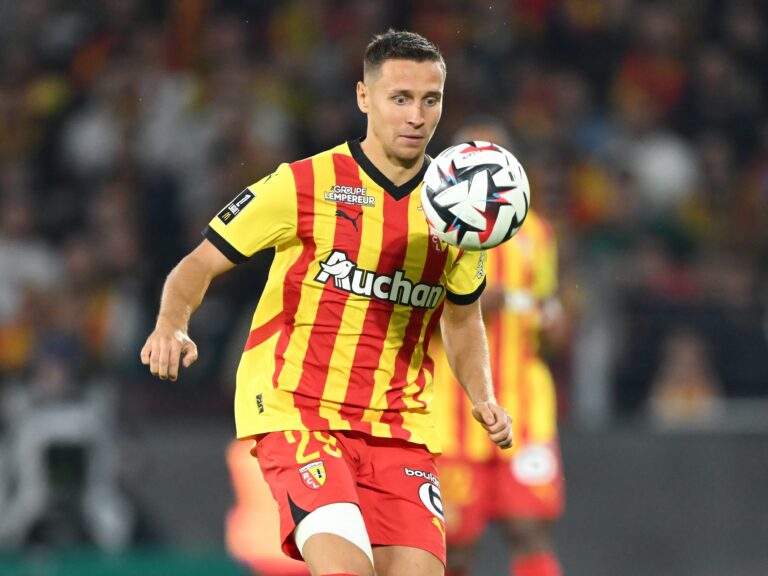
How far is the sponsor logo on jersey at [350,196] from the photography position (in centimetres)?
444

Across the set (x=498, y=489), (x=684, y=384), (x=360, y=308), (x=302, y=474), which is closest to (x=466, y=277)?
(x=360, y=308)

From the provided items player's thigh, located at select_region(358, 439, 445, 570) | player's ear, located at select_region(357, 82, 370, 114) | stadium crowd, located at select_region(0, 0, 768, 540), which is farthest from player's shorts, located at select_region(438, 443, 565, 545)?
player's ear, located at select_region(357, 82, 370, 114)

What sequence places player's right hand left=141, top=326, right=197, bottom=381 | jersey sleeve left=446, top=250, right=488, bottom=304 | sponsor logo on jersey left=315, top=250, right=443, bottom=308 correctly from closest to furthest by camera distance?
player's right hand left=141, top=326, right=197, bottom=381
sponsor logo on jersey left=315, top=250, right=443, bottom=308
jersey sleeve left=446, top=250, right=488, bottom=304

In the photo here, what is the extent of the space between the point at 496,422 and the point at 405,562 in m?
0.48

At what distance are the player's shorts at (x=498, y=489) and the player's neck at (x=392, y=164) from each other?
2.86m

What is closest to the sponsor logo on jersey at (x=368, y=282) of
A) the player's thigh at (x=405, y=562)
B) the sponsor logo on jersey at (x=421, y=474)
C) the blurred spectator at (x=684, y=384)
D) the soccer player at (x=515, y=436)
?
the sponsor logo on jersey at (x=421, y=474)

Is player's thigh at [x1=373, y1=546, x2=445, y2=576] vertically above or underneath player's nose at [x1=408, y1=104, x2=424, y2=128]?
underneath

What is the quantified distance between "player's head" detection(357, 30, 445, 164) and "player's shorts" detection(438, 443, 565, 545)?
297 cm

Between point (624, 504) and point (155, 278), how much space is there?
3.15 meters

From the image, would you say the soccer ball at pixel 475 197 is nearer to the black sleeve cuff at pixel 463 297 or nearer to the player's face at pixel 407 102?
the player's face at pixel 407 102

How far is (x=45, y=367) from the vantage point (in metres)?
8.84

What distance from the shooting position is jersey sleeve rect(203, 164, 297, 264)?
4336mm

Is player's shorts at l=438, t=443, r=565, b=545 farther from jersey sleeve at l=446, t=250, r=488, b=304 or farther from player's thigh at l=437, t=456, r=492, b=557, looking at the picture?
jersey sleeve at l=446, t=250, r=488, b=304

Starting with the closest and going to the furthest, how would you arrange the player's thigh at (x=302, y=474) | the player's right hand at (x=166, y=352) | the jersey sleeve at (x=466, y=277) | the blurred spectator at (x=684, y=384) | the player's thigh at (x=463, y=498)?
the player's right hand at (x=166, y=352) < the player's thigh at (x=302, y=474) < the jersey sleeve at (x=466, y=277) < the player's thigh at (x=463, y=498) < the blurred spectator at (x=684, y=384)
